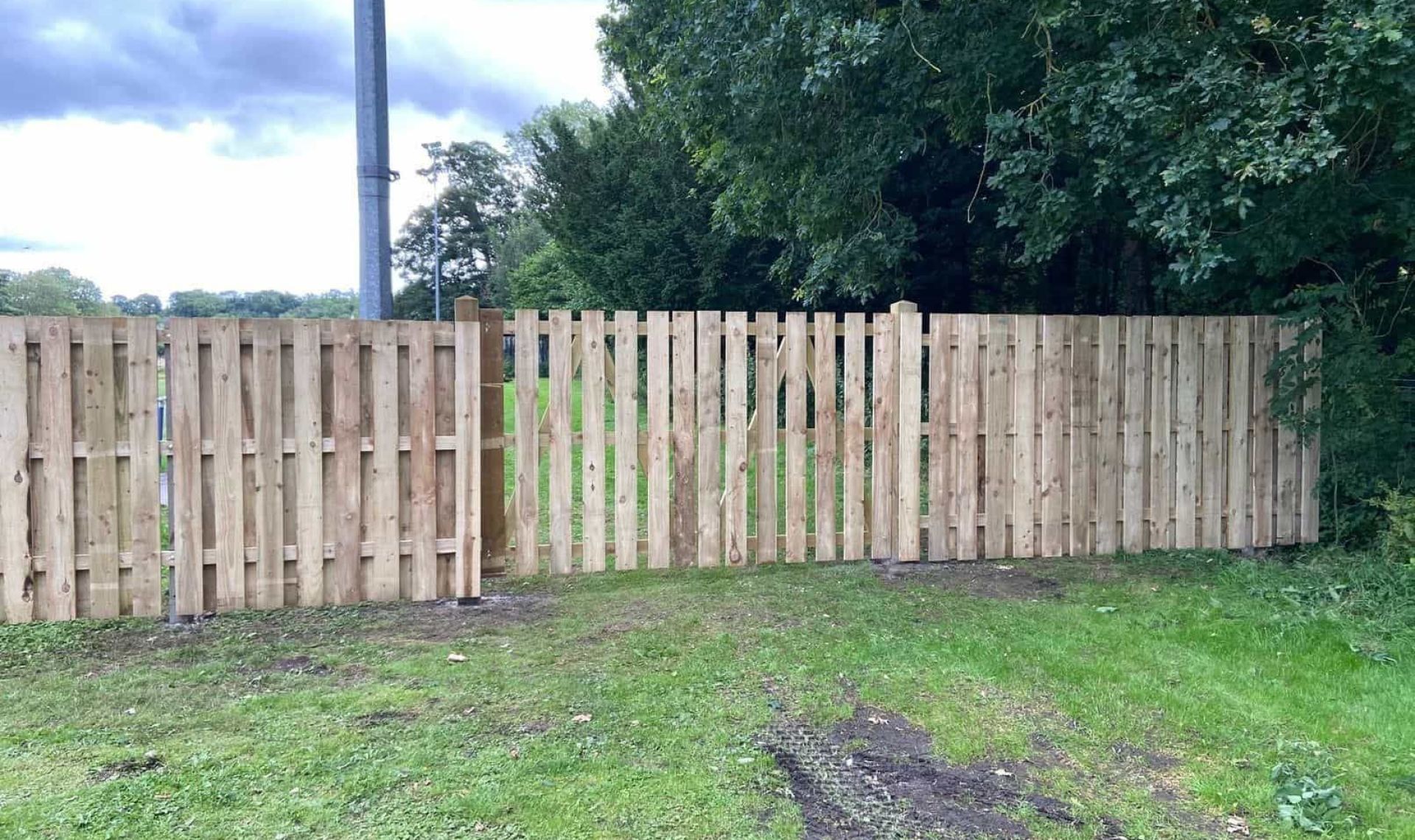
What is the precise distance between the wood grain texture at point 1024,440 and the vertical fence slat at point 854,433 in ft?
3.66

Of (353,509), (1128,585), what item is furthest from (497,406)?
(1128,585)

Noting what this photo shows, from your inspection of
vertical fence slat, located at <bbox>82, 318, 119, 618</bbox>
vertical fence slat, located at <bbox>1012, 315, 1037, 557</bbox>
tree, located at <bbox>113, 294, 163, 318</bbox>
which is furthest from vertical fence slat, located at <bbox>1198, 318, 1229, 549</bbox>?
tree, located at <bbox>113, 294, 163, 318</bbox>

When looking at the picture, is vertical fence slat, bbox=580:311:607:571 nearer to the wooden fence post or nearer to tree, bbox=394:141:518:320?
the wooden fence post

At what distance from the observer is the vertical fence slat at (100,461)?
14.5 ft

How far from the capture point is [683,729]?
3480 mm

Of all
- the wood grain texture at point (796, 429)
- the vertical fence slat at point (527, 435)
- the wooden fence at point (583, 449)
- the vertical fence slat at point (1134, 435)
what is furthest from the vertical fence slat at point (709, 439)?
Answer: the vertical fence slat at point (1134, 435)

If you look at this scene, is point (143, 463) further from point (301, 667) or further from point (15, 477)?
point (301, 667)

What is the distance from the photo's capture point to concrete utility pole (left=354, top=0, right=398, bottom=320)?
4.69m

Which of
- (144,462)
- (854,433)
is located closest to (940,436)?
(854,433)

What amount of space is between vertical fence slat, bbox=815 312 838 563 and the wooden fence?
20mm

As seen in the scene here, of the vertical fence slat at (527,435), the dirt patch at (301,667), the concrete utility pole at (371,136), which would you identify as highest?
the concrete utility pole at (371,136)

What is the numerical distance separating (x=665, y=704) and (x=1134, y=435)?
428 cm

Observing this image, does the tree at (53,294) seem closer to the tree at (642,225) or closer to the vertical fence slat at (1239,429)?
the tree at (642,225)

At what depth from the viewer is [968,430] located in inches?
241
